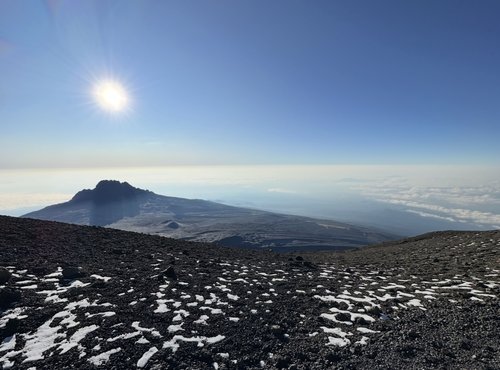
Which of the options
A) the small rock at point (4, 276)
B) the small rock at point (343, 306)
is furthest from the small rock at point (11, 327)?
the small rock at point (343, 306)

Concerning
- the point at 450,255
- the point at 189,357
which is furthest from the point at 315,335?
the point at 450,255

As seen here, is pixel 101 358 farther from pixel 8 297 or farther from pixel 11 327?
pixel 8 297

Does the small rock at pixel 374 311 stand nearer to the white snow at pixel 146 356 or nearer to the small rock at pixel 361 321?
the small rock at pixel 361 321

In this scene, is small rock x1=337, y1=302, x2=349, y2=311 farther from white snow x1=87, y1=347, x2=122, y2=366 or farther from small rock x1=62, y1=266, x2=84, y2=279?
small rock x1=62, y1=266, x2=84, y2=279

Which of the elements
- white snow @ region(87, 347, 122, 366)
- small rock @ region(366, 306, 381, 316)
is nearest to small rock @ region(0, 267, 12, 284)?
white snow @ region(87, 347, 122, 366)

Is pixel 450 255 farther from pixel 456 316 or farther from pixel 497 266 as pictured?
pixel 456 316
